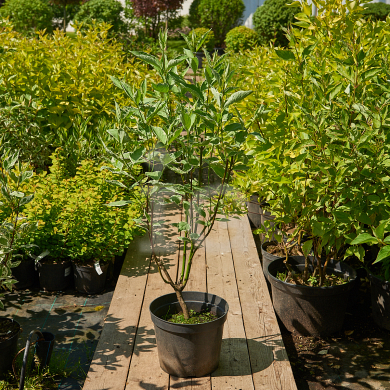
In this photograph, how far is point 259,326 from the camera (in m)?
2.57

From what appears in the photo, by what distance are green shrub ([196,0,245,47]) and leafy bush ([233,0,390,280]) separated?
49.2ft

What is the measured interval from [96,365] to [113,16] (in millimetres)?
15842

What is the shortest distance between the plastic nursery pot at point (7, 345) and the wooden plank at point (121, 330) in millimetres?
396

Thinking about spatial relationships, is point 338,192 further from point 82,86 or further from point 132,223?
point 82,86

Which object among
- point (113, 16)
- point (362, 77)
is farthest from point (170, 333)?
point (113, 16)

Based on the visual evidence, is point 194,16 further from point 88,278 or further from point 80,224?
point 88,278

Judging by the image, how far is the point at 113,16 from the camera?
632 inches

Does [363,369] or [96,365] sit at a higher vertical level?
A: [96,365]

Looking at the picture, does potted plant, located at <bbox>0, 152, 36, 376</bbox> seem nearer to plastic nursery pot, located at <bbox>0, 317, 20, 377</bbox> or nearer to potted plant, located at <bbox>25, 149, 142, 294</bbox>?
plastic nursery pot, located at <bbox>0, 317, 20, 377</bbox>

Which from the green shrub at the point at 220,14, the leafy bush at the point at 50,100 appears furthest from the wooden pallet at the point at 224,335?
the green shrub at the point at 220,14

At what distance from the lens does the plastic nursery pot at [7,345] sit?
213 cm

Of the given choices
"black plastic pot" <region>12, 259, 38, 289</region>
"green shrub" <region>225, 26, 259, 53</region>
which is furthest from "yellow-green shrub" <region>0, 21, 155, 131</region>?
"green shrub" <region>225, 26, 259, 53</region>

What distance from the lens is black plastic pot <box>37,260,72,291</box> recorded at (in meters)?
3.19

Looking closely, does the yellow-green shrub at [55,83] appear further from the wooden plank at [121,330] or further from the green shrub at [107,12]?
the green shrub at [107,12]
